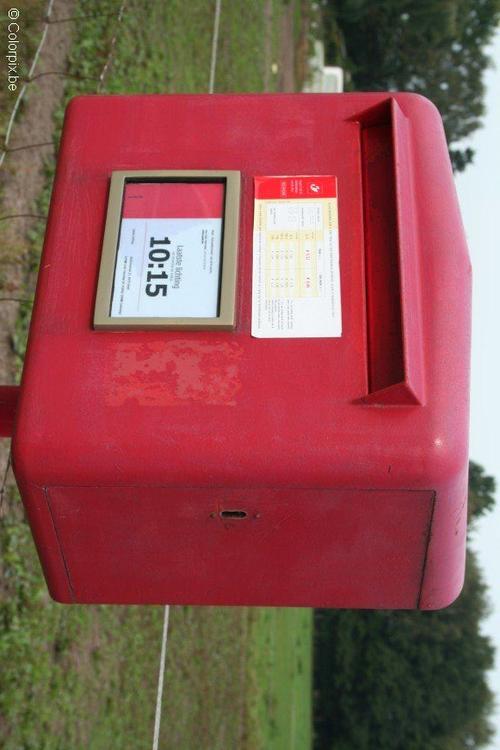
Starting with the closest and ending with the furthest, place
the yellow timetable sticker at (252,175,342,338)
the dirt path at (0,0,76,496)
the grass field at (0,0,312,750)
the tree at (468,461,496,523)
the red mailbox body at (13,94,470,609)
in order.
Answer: the red mailbox body at (13,94,470,609)
the yellow timetable sticker at (252,175,342,338)
the grass field at (0,0,312,750)
the dirt path at (0,0,76,496)
the tree at (468,461,496,523)

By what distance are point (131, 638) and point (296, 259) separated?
3274mm

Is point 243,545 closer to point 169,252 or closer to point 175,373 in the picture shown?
point 175,373

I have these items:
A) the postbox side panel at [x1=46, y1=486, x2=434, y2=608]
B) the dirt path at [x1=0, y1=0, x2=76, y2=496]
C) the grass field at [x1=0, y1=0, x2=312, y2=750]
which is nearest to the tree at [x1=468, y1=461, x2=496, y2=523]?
the grass field at [x1=0, y1=0, x2=312, y2=750]

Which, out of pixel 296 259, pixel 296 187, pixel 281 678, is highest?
pixel 296 187

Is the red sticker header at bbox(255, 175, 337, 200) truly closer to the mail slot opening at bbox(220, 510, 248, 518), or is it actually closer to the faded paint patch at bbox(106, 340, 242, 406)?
the faded paint patch at bbox(106, 340, 242, 406)

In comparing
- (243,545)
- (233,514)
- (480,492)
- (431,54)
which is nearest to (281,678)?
(480,492)

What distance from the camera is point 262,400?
1.70m

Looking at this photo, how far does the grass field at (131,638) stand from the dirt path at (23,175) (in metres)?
0.06

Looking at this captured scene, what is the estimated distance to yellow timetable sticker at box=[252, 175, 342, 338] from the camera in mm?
1780

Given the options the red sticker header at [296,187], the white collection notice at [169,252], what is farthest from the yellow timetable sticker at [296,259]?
the white collection notice at [169,252]

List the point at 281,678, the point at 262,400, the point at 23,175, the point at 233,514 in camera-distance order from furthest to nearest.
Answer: the point at 281,678 < the point at 23,175 < the point at 233,514 < the point at 262,400

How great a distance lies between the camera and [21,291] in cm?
372

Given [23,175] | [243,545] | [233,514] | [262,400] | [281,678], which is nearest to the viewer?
[262,400]

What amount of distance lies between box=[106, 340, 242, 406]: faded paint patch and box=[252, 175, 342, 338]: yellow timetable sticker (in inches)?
4.5
